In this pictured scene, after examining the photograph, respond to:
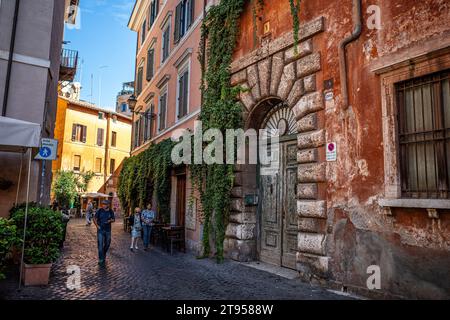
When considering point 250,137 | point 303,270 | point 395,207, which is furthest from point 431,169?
point 250,137

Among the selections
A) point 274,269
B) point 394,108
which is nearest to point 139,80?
point 274,269

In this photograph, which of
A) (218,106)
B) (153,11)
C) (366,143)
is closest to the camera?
(366,143)

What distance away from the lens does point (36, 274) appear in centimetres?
629

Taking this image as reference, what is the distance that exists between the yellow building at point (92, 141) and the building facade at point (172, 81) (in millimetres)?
13067

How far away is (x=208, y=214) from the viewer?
31.6ft

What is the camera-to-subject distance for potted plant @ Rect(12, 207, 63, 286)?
6.29m

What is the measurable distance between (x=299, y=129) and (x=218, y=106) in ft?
9.58

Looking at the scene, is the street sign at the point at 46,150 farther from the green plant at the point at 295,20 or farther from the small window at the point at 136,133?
the small window at the point at 136,133

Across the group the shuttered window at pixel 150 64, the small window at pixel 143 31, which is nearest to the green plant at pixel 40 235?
the shuttered window at pixel 150 64

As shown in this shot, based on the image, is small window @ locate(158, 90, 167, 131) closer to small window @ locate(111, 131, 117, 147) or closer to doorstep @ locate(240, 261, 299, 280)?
doorstep @ locate(240, 261, 299, 280)

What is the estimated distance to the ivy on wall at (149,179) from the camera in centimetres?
1359

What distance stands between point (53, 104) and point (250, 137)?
307 inches

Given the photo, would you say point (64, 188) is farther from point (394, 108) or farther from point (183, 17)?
point (394, 108)

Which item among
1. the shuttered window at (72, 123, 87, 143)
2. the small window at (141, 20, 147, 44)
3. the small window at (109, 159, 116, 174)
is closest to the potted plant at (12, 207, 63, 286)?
the small window at (141, 20, 147, 44)
